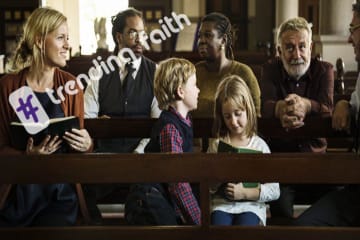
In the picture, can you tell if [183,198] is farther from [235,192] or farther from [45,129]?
[45,129]

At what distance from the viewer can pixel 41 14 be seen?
2785 millimetres

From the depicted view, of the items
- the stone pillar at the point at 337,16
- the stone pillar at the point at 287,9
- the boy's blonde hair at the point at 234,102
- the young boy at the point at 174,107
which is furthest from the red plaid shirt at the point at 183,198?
the stone pillar at the point at 287,9

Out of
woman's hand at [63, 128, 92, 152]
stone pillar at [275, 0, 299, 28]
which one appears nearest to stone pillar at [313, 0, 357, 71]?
stone pillar at [275, 0, 299, 28]

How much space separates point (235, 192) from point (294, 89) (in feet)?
2.73

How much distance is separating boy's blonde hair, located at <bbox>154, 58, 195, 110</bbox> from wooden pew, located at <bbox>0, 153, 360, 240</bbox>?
70cm

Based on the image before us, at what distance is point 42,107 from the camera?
2.75 metres

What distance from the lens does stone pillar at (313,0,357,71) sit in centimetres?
1224

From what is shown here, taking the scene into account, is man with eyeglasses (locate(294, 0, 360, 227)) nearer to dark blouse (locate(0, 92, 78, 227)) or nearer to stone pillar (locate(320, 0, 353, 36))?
dark blouse (locate(0, 92, 78, 227))

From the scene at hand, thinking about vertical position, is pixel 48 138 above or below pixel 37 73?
below

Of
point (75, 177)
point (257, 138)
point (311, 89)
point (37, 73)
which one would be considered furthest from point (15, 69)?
point (311, 89)

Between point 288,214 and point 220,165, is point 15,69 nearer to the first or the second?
point 220,165

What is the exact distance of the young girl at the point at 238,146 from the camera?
2730 millimetres

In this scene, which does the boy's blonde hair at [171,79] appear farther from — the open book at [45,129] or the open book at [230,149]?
the open book at [45,129]

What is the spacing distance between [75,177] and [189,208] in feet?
1.89
